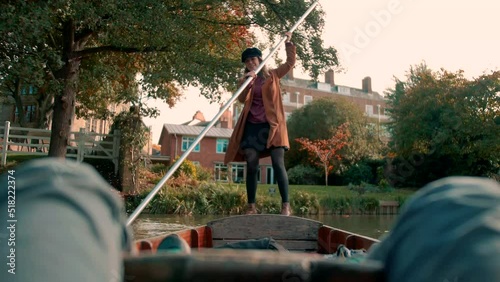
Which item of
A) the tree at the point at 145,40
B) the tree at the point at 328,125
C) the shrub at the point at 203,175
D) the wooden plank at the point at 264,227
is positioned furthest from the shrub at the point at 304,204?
the tree at the point at 328,125

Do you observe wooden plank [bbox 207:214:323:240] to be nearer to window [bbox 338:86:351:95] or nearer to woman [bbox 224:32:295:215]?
woman [bbox 224:32:295:215]

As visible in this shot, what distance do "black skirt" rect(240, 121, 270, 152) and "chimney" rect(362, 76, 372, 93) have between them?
46.8 m

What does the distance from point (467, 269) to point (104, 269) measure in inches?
12.7

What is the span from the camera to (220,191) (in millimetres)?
12406

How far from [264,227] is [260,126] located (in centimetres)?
98

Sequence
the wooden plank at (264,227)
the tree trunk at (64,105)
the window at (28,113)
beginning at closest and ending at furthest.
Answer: the wooden plank at (264,227), the tree trunk at (64,105), the window at (28,113)

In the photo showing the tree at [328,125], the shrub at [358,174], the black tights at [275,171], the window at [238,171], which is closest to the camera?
the black tights at [275,171]

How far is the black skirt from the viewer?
3.54 metres

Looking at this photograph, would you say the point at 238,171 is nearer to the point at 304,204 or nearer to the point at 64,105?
the point at 304,204

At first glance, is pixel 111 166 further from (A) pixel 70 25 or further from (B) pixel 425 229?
(B) pixel 425 229

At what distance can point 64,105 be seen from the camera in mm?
9984

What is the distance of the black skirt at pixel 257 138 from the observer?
3.54m

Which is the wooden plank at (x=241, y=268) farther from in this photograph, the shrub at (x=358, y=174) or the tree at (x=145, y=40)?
the shrub at (x=358, y=174)

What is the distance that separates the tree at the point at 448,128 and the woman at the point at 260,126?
1714 cm
